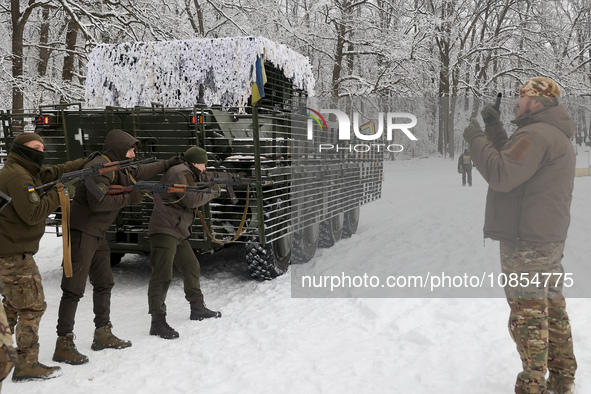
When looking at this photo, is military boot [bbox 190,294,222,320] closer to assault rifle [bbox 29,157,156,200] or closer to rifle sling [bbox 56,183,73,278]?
rifle sling [bbox 56,183,73,278]

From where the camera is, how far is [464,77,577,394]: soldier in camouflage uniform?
10.2 feet

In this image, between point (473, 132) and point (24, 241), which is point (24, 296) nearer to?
point (24, 241)

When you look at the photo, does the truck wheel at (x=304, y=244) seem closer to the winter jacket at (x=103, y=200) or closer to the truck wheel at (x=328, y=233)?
the truck wheel at (x=328, y=233)

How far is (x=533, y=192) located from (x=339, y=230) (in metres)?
6.04

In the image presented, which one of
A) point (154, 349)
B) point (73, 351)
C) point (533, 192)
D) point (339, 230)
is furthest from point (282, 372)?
point (339, 230)

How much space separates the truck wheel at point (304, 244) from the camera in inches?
286

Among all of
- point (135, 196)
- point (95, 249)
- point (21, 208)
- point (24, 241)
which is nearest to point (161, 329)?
point (95, 249)

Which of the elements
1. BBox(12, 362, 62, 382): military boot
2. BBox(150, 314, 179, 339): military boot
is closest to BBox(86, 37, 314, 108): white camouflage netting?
BBox(150, 314, 179, 339): military boot

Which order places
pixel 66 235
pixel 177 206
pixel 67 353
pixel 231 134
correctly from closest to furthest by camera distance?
pixel 66 235, pixel 67 353, pixel 177 206, pixel 231 134

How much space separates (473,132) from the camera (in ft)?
10.8

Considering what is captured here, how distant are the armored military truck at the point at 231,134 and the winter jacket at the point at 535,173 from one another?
276 centimetres

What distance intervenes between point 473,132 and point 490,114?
0.18 meters

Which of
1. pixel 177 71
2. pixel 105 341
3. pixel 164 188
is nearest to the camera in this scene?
pixel 105 341

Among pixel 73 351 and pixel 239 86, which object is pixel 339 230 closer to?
pixel 239 86
